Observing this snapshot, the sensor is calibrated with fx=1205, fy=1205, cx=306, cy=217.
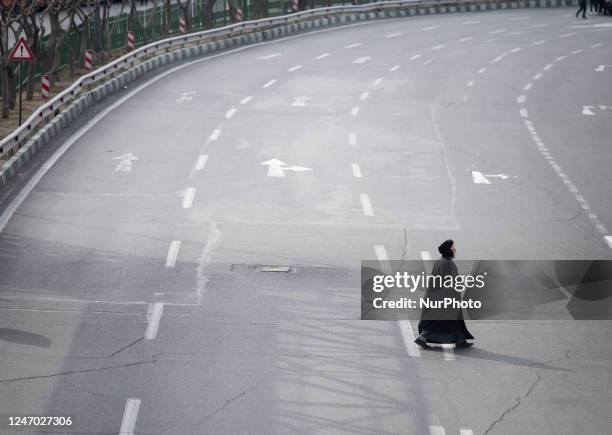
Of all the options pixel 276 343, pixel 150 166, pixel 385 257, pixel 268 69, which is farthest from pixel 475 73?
pixel 276 343

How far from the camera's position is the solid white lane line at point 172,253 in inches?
694

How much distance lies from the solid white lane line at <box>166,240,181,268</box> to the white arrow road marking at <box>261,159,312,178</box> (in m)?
5.64

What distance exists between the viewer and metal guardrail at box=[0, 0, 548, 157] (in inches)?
1045

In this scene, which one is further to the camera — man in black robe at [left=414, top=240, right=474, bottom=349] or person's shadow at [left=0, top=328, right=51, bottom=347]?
person's shadow at [left=0, top=328, right=51, bottom=347]

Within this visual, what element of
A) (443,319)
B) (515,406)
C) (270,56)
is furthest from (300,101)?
(515,406)

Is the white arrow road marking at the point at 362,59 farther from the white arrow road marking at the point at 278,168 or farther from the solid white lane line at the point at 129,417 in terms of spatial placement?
the solid white lane line at the point at 129,417

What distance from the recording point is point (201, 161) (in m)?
25.5

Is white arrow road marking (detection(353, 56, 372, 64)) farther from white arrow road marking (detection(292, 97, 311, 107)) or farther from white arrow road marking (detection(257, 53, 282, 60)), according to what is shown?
white arrow road marking (detection(292, 97, 311, 107))

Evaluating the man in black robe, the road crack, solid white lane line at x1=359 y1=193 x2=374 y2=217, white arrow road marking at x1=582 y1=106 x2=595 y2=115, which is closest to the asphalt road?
the road crack

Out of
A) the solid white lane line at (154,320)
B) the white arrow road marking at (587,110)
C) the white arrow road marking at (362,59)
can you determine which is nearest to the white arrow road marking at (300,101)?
the white arrow road marking at (587,110)

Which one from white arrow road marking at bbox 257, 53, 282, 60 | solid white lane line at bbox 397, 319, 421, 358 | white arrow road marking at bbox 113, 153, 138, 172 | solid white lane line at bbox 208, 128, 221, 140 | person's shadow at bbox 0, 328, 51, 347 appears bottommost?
white arrow road marking at bbox 257, 53, 282, 60

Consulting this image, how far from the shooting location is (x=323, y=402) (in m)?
12.0

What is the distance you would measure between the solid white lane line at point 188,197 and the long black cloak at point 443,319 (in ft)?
27.4

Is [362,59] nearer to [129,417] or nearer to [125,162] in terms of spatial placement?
[125,162]
